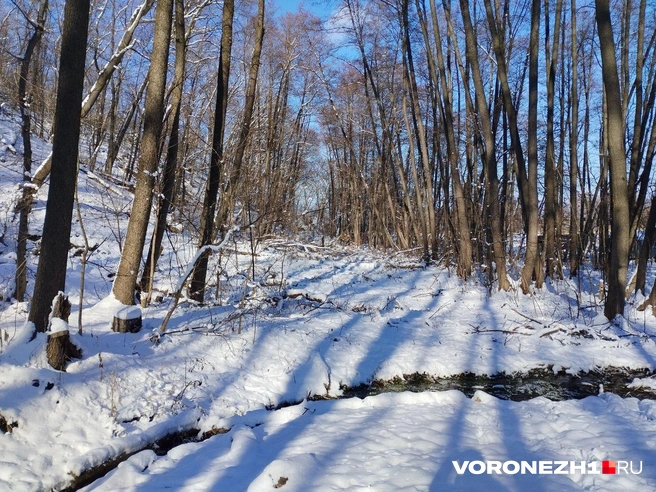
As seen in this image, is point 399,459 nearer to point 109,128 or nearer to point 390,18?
point 390,18

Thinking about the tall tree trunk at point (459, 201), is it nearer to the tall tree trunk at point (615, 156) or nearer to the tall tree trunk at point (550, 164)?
the tall tree trunk at point (550, 164)

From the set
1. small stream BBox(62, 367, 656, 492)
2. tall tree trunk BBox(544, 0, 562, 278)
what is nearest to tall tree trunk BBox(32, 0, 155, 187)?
small stream BBox(62, 367, 656, 492)

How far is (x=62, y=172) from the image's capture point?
531 centimetres

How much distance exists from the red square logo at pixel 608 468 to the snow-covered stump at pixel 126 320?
585 centimetres

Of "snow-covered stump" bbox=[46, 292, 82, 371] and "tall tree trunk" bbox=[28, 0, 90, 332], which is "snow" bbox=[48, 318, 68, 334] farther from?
"tall tree trunk" bbox=[28, 0, 90, 332]

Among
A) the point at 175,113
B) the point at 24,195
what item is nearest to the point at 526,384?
the point at 175,113

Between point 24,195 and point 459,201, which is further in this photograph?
point 459,201

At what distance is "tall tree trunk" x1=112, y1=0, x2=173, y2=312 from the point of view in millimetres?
7223

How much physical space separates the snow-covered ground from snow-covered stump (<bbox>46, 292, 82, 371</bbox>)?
0.33ft

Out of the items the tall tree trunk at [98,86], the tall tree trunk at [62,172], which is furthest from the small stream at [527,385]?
the tall tree trunk at [98,86]

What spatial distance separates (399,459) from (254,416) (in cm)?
210

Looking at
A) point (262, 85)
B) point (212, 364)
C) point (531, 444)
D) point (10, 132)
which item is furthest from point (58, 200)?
point (262, 85)

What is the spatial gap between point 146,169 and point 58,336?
3.08m

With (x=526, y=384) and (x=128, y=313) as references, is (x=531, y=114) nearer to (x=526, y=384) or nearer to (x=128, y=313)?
(x=526, y=384)
